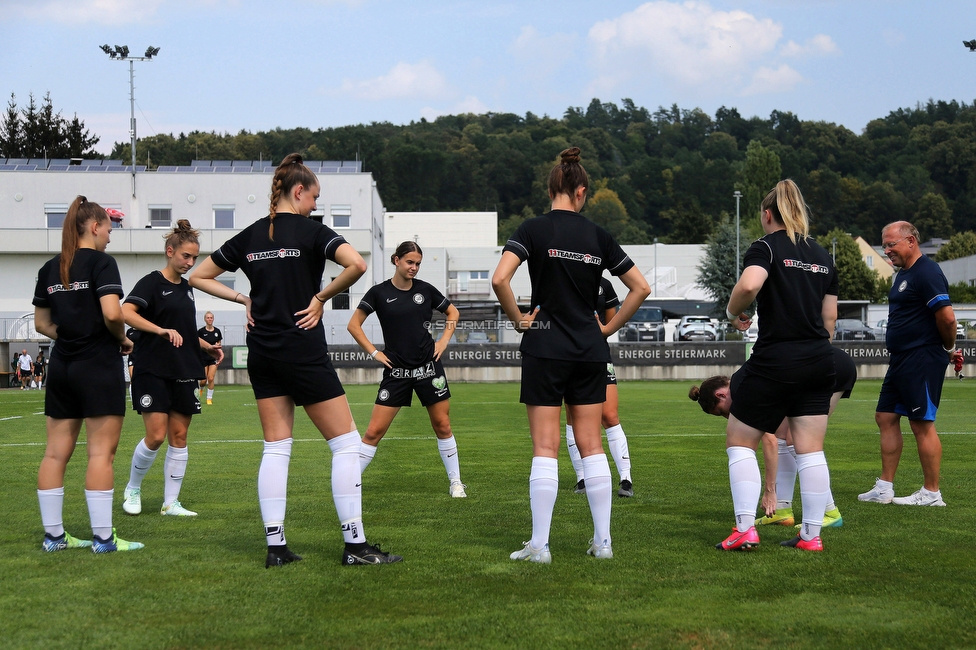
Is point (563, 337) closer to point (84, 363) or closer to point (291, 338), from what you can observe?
point (291, 338)

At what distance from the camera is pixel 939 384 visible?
7484 millimetres

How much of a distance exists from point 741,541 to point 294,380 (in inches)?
110

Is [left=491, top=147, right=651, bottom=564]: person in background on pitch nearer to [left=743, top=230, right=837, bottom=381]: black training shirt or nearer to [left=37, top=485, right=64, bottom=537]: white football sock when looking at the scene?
[left=743, top=230, right=837, bottom=381]: black training shirt

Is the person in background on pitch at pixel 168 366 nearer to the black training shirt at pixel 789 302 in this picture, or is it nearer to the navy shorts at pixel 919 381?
the black training shirt at pixel 789 302

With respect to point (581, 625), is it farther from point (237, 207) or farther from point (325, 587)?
point (237, 207)

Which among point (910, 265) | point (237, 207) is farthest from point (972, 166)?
point (910, 265)

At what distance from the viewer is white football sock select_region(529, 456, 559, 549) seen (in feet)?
17.4

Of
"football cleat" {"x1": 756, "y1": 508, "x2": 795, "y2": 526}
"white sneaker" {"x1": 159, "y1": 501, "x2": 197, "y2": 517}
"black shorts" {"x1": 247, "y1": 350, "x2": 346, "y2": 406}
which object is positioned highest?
"black shorts" {"x1": 247, "y1": 350, "x2": 346, "y2": 406}

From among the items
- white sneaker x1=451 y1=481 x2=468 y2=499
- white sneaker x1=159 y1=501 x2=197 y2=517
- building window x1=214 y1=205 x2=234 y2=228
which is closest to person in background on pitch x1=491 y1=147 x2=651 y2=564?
white sneaker x1=451 y1=481 x2=468 y2=499

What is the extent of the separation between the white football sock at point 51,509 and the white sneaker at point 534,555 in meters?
2.80

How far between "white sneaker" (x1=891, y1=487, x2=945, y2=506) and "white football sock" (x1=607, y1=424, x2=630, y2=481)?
2158 millimetres

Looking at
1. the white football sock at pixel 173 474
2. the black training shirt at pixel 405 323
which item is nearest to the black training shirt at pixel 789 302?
the black training shirt at pixel 405 323

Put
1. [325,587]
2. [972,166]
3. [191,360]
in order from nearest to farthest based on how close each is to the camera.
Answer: [325,587] → [191,360] → [972,166]

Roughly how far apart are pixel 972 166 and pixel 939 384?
466 ft
